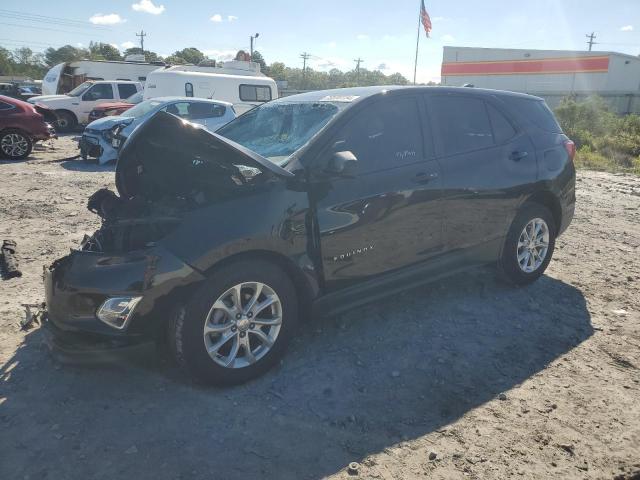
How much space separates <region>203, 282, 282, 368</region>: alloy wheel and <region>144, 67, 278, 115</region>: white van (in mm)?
13746

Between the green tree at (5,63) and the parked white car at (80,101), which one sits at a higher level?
the green tree at (5,63)

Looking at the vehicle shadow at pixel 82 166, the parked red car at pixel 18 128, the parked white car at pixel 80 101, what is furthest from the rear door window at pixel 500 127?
the parked white car at pixel 80 101

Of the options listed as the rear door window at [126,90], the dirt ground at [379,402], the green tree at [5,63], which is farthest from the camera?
the green tree at [5,63]

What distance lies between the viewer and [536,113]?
467 cm

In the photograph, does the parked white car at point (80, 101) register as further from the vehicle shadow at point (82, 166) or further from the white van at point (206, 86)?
the vehicle shadow at point (82, 166)

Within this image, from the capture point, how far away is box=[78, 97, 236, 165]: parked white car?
36.7 ft

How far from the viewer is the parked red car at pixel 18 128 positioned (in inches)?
460

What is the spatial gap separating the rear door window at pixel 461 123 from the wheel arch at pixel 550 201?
2.32ft

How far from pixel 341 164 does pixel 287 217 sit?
1.53 ft

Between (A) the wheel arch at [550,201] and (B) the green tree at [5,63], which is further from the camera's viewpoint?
(B) the green tree at [5,63]

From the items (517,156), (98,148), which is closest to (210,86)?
(98,148)

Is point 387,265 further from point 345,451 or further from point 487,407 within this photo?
point 345,451

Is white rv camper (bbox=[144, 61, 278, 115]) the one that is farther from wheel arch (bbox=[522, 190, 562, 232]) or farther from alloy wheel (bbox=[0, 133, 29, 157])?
wheel arch (bbox=[522, 190, 562, 232])

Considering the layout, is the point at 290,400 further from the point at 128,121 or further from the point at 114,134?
the point at 128,121
